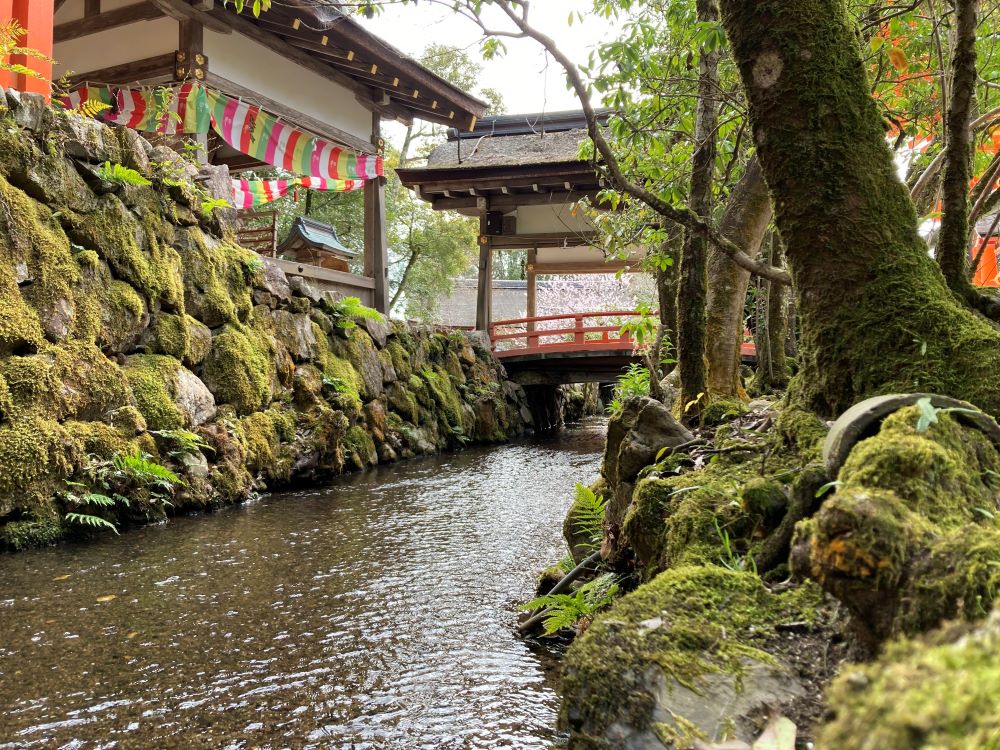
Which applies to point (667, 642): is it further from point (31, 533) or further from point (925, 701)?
point (31, 533)

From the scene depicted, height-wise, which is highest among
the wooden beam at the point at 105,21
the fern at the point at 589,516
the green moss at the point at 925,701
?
the wooden beam at the point at 105,21

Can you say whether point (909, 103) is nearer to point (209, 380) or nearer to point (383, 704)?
point (383, 704)

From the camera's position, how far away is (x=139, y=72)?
33.1 feet

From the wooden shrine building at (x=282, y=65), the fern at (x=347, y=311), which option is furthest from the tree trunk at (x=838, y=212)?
the fern at (x=347, y=311)

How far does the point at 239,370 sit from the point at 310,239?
6.19 metres

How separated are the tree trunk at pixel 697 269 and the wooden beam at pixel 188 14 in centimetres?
756

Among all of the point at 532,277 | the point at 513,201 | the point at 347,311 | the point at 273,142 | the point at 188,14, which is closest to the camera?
the point at 188,14

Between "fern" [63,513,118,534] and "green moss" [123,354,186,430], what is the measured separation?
3.73 feet

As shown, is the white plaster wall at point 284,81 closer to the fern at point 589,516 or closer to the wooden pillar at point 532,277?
the wooden pillar at point 532,277

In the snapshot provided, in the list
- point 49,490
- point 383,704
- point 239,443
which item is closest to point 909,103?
point 383,704

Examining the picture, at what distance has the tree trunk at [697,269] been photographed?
4305 mm

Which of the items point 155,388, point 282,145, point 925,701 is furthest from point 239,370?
point 925,701

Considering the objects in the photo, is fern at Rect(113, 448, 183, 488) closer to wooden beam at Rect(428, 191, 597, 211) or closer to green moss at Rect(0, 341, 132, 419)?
green moss at Rect(0, 341, 132, 419)

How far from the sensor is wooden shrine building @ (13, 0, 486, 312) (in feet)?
32.2
